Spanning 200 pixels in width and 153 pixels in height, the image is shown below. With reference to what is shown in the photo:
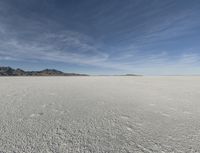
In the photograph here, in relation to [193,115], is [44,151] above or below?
below

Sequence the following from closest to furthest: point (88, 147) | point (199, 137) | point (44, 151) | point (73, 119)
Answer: point (44, 151), point (88, 147), point (199, 137), point (73, 119)

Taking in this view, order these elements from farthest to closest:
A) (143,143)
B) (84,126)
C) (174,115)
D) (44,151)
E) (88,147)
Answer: (174,115)
(84,126)
(143,143)
(88,147)
(44,151)

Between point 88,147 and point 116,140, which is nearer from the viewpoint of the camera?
point 88,147

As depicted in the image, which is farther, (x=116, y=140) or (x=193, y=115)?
(x=193, y=115)

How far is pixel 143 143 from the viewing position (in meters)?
2.04

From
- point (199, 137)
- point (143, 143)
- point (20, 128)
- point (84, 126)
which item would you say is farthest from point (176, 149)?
point (20, 128)

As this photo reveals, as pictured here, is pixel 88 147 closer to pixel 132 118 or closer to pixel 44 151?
pixel 44 151

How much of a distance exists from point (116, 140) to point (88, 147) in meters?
0.46

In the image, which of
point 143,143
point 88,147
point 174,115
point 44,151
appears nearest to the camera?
point 44,151

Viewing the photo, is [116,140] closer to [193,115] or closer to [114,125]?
[114,125]

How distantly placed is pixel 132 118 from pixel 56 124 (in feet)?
5.46

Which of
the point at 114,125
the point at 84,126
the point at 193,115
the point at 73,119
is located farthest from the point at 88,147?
the point at 193,115

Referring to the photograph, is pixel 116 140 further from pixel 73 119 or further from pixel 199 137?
pixel 199 137

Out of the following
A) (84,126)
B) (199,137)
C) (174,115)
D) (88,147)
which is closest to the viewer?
(88,147)
